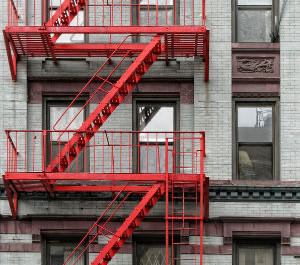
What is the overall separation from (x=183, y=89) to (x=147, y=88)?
0.76m

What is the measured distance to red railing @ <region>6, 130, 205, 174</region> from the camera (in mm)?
16062

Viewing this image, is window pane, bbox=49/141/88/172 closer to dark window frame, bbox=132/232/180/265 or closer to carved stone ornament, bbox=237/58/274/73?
dark window frame, bbox=132/232/180/265

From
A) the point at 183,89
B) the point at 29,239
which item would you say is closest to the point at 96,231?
the point at 29,239

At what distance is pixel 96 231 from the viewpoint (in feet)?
51.8

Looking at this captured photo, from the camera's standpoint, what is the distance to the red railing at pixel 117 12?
1642 cm

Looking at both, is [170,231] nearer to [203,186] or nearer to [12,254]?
[203,186]

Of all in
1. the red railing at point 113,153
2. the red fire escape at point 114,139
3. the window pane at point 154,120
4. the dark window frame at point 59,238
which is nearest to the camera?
the red fire escape at point 114,139

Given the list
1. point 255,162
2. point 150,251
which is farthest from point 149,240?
point 255,162

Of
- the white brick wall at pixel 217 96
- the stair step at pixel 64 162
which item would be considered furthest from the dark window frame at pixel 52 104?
the white brick wall at pixel 217 96

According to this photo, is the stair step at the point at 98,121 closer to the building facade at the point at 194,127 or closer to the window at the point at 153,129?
the building facade at the point at 194,127

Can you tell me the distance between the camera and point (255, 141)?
16.4 m

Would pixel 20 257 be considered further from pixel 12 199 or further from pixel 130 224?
pixel 130 224

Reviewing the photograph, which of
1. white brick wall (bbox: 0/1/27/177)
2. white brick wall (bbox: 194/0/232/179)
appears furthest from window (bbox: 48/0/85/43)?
white brick wall (bbox: 194/0/232/179)

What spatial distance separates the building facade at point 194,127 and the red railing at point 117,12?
0.09ft
